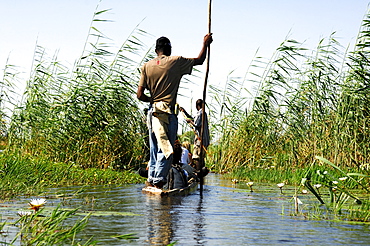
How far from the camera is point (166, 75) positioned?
938cm

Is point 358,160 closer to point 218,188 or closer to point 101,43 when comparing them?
point 218,188

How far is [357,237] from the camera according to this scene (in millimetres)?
5668

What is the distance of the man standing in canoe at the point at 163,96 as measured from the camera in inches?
368

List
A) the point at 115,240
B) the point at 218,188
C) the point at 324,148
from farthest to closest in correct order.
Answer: the point at 324,148 → the point at 218,188 → the point at 115,240

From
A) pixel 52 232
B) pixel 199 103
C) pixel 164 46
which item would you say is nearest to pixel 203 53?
pixel 164 46

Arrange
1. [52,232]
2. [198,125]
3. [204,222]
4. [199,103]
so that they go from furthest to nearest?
1. [198,125]
2. [199,103]
3. [204,222]
4. [52,232]

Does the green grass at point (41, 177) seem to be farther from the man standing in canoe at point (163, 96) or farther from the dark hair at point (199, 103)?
the dark hair at point (199, 103)

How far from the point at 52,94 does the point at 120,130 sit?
1.82m

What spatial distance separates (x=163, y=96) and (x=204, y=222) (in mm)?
3122

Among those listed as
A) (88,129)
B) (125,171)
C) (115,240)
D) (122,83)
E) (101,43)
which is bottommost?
(115,240)

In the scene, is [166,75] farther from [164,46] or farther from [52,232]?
[52,232]

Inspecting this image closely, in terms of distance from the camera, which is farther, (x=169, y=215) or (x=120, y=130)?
(x=120, y=130)

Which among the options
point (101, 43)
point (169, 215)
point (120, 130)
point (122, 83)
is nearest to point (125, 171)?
point (120, 130)

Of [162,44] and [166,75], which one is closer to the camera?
[166,75]
